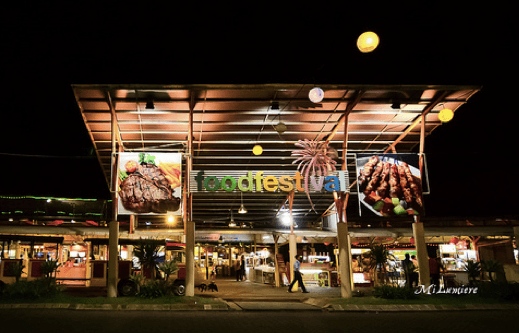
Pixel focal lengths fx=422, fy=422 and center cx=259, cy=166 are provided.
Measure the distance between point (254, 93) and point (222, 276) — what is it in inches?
850

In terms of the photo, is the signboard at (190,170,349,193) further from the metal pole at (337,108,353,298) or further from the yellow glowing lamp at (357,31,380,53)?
the yellow glowing lamp at (357,31,380,53)

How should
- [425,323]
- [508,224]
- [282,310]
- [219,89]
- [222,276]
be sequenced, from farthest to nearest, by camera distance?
[222,276]
[508,224]
[219,89]
[282,310]
[425,323]

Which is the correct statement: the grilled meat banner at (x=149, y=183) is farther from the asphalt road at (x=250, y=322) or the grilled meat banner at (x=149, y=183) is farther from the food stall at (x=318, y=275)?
the food stall at (x=318, y=275)

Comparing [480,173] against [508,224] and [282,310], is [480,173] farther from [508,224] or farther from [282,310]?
[282,310]

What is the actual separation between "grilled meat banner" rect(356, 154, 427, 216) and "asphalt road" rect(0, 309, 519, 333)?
547 centimetres

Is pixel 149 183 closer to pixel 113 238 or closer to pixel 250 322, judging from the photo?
pixel 113 238

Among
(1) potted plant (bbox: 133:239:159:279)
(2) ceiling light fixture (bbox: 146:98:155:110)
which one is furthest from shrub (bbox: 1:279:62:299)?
(2) ceiling light fixture (bbox: 146:98:155:110)

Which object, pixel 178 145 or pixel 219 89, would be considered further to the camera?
pixel 178 145

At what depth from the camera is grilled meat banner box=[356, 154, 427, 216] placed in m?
15.9

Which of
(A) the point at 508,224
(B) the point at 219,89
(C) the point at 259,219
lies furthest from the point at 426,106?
(C) the point at 259,219

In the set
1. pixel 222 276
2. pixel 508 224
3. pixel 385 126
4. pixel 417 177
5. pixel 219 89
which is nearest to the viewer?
pixel 219 89

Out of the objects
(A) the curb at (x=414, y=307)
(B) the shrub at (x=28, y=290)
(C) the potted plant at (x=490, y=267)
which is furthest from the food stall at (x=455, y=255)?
(B) the shrub at (x=28, y=290)

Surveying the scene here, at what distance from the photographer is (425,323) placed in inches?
356

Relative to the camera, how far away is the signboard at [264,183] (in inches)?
622
